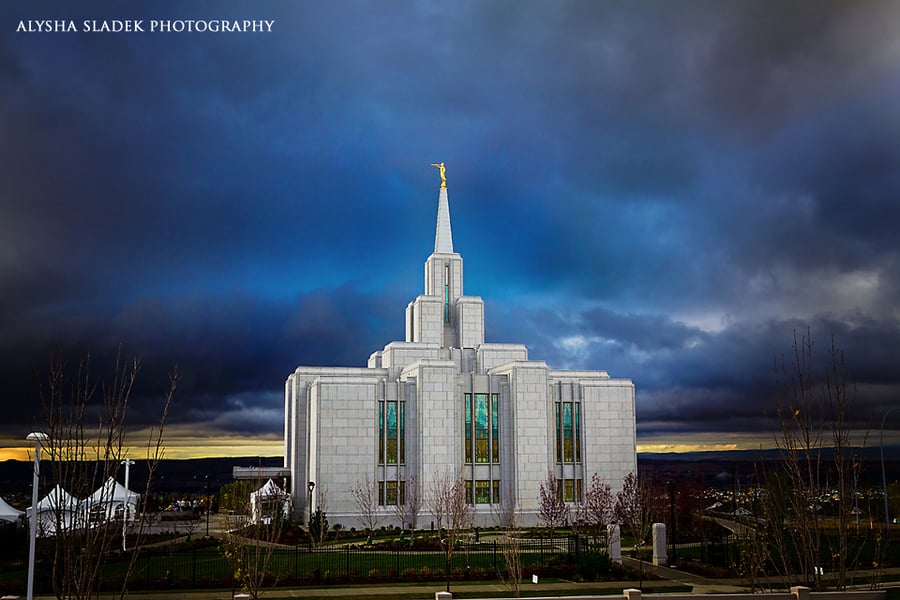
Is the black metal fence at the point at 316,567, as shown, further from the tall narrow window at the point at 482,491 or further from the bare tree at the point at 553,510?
the tall narrow window at the point at 482,491

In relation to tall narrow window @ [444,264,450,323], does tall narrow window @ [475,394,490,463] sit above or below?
below

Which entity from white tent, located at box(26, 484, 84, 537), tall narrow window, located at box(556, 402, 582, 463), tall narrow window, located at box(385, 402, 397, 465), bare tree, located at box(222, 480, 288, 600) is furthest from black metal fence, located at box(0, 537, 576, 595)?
tall narrow window, located at box(556, 402, 582, 463)

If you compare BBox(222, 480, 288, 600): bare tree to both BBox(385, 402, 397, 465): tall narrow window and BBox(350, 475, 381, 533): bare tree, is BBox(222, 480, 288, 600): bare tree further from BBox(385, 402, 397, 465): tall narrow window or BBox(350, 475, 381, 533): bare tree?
BBox(385, 402, 397, 465): tall narrow window

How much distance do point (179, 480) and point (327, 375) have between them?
301 feet

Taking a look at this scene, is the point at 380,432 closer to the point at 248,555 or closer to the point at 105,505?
the point at 248,555

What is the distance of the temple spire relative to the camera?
235 ft

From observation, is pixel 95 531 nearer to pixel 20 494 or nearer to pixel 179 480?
pixel 20 494

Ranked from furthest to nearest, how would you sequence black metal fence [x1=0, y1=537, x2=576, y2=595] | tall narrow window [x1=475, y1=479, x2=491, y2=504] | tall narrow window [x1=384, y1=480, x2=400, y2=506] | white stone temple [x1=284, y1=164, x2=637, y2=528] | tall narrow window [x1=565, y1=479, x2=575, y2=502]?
tall narrow window [x1=565, y1=479, x2=575, y2=502] < tall narrow window [x1=475, y1=479, x2=491, y2=504] < tall narrow window [x1=384, y1=480, x2=400, y2=506] < white stone temple [x1=284, y1=164, x2=637, y2=528] < black metal fence [x1=0, y1=537, x2=576, y2=595]

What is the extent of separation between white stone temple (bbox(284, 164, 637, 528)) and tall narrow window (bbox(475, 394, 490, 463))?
75 mm

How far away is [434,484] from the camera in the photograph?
57531 mm

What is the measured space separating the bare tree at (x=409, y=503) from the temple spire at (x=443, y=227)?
21.4 m

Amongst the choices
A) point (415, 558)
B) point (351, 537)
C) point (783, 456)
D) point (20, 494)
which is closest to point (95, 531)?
point (783, 456)

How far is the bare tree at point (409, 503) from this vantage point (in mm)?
54947

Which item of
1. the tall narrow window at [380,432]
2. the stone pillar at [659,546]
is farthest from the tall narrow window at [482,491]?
the stone pillar at [659,546]
